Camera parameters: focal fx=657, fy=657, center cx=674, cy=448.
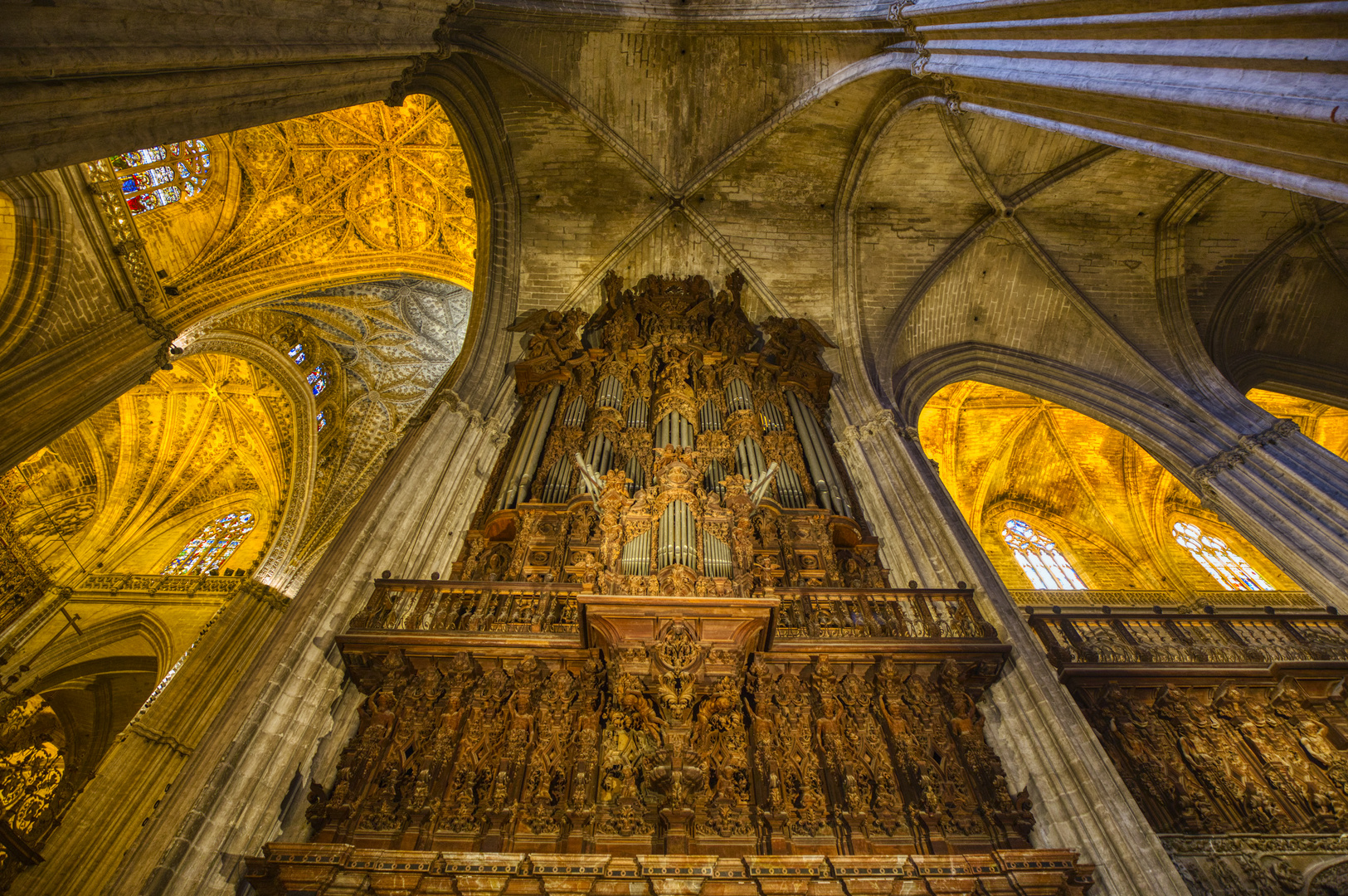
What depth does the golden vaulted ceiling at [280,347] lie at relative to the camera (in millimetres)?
13320

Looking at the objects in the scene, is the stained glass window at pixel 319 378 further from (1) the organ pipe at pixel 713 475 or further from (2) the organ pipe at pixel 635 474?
(1) the organ pipe at pixel 713 475

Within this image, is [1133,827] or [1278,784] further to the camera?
[1278,784]

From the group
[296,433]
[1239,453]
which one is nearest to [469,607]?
[1239,453]

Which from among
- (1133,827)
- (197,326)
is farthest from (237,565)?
(1133,827)

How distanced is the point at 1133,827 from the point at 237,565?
17.6 meters

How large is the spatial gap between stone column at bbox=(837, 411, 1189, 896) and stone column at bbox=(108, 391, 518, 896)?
5.54m

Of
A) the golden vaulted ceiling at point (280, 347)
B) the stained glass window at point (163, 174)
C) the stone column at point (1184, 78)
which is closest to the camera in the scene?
the stone column at point (1184, 78)

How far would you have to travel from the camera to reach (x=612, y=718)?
17.9ft

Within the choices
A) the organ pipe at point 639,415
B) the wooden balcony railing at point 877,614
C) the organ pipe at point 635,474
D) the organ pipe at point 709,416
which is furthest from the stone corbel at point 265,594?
the wooden balcony railing at point 877,614

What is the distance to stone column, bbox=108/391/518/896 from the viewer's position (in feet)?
13.7

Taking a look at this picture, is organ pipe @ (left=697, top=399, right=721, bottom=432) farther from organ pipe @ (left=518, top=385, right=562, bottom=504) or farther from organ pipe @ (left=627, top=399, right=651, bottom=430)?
organ pipe @ (left=518, top=385, right=562, bottom=504)

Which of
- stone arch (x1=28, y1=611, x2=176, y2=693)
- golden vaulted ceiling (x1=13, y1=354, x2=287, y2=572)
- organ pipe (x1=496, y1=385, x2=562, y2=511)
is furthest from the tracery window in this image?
organ pipe (x1=496, y1=385, x2=562, y2=511)

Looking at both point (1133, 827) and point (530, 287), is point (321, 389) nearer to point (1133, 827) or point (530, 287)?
point (530, 287)

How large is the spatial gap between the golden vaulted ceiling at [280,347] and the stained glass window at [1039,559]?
14.7 m
